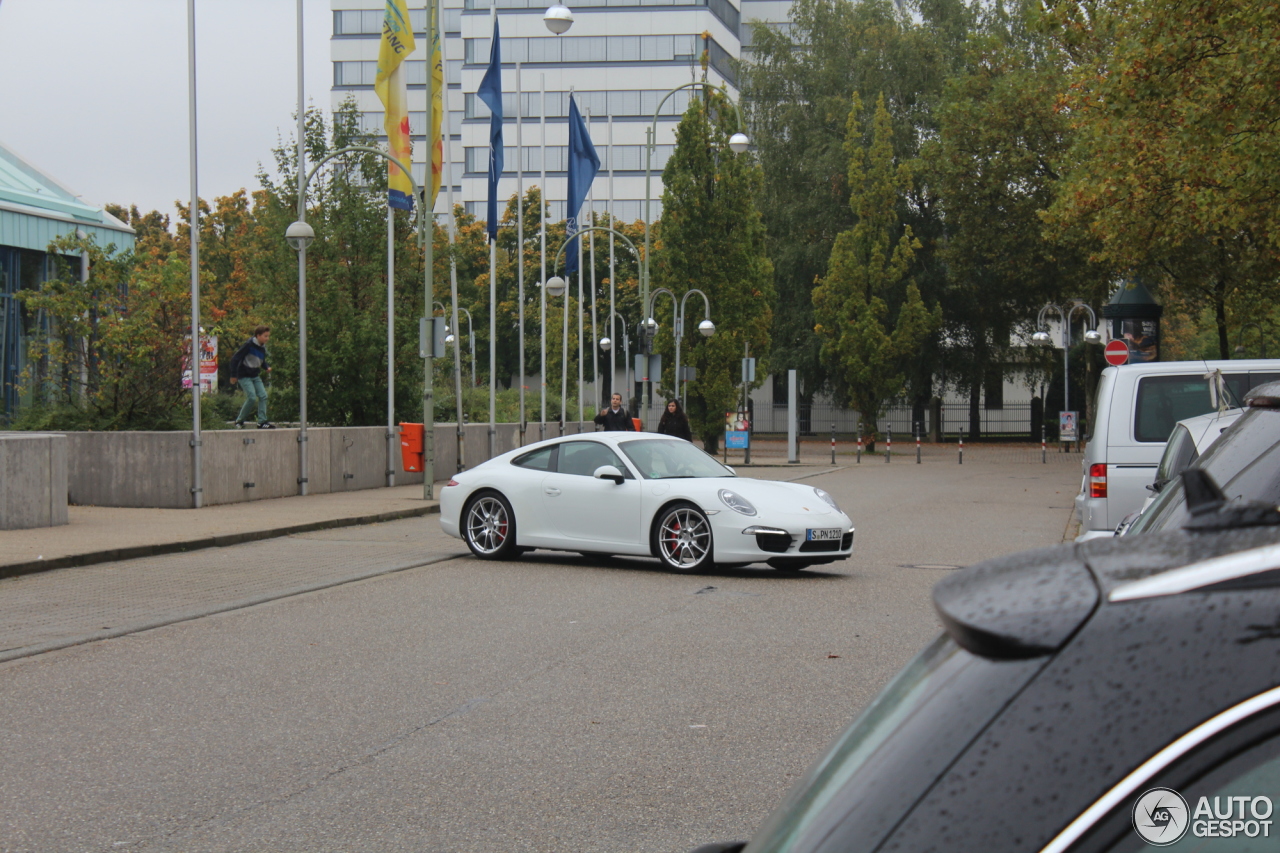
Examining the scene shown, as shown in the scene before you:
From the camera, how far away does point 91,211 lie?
34.8m

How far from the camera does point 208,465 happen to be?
21438 mm

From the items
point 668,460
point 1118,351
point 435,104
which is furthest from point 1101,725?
point 1118,351

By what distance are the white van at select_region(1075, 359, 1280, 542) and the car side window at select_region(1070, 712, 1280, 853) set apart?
10.8 metres

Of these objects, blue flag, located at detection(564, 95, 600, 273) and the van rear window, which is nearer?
the van rear window

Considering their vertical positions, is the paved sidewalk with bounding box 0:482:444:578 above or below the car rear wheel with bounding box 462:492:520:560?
below

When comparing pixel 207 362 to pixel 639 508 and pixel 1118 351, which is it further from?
pixel 639 508

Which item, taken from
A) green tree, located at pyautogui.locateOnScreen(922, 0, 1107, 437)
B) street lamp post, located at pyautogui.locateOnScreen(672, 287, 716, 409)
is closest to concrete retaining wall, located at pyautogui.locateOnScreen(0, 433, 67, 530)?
street lamp post, located at pyautogui.locateOnScreen(672, 287, 716, 409)

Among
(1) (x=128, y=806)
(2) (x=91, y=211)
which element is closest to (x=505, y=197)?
(2) (x=91, y=211)

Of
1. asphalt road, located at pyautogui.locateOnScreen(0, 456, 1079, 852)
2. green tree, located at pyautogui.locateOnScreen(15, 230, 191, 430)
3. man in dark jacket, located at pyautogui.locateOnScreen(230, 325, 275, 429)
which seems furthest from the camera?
man in dark jacket, located at pyautogui.locateOnScreen(230, 325, 275, 429)

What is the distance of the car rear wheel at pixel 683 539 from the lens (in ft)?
43.1

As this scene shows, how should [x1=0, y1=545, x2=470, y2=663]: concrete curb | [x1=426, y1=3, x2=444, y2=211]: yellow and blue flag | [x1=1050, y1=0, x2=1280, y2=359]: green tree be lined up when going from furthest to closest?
[x1=426, y1=3, x2=444, y2=211]: yellow and blue flag < [x1=1050, y1=0, x2=1280, y2=359]: green tree < [x1=0, y1=545, x2=470, y2=663]: concrete curb

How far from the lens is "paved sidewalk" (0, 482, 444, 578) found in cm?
1448

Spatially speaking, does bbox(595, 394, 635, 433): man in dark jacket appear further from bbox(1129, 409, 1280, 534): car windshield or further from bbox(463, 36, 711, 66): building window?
bbox(463, 36, 711, 66): building window

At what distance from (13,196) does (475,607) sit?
26110 mm
